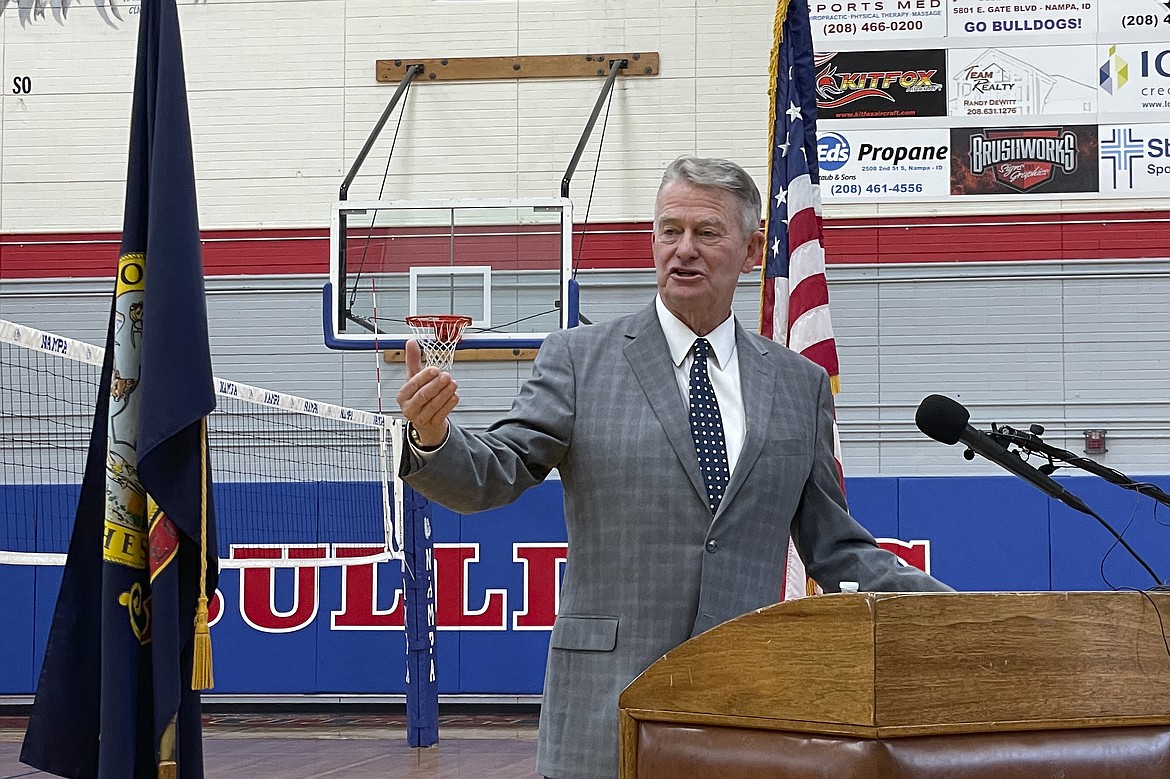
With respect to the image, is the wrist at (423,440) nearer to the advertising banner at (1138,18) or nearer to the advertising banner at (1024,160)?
the advertising banner at (1024,160)

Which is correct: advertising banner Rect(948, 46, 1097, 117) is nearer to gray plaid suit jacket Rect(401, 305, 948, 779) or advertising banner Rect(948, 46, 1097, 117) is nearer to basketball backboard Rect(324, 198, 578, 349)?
basketball backboard Rect(324, 198, 578, 349)

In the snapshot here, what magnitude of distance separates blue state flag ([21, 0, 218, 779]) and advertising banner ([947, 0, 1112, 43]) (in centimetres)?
801

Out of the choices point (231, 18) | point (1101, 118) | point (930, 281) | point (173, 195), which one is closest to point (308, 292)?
point (231, 18)

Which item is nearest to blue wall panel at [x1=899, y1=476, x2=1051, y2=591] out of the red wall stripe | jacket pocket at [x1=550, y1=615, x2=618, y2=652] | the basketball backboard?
the red wall stripe

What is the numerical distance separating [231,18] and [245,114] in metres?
0.79

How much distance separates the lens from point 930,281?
939 centimetres

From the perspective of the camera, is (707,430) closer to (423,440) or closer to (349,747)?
(423,440)

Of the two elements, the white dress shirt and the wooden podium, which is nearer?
the wooden podium

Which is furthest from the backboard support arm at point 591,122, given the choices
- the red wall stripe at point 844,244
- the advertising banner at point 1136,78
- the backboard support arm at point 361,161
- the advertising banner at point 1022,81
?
the advertising banner at point 1136,78

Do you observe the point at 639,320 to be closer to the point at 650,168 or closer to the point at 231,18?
the point at 650,168

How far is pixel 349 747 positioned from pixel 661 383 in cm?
597

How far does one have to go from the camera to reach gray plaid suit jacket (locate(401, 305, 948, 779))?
198cm

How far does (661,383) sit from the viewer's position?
216 cm

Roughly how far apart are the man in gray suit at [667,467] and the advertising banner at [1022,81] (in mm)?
7831
